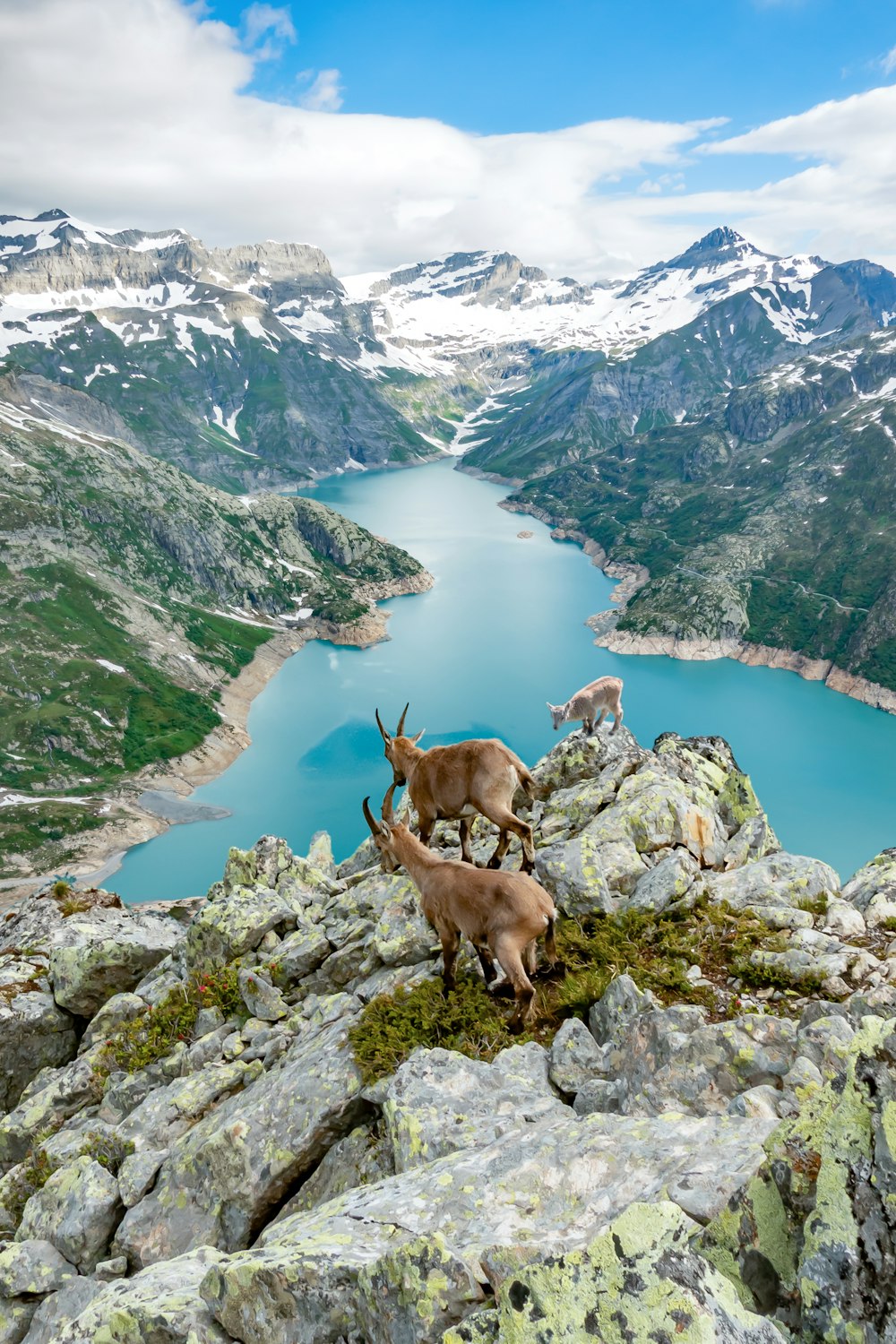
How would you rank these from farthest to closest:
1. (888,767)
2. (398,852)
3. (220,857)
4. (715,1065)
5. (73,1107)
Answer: (888,767)
(220,857)
(73,1107)
(398,852)
(715,1065)

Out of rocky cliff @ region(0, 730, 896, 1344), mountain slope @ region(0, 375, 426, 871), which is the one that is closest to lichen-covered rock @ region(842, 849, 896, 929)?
rocky cliff @ region(0, 730, 896, 1344)

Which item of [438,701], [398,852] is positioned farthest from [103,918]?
[438,701]

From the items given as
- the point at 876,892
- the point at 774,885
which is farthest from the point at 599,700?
the point at 876,892

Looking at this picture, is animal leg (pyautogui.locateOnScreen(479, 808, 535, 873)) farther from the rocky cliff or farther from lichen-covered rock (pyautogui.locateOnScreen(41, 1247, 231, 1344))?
lichen-covered rock (pyautogui.locateOnScreen(41, 1247, 231, 1344))

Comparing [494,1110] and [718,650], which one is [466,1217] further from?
[718,650]

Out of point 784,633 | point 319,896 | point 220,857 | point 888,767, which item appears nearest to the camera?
point 319,896

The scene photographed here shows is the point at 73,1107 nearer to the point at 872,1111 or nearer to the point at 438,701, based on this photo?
the point at 872,1111

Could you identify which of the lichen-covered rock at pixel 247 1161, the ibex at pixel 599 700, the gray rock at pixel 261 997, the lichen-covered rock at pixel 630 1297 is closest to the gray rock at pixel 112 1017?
the gray rock at pixel 261 997
